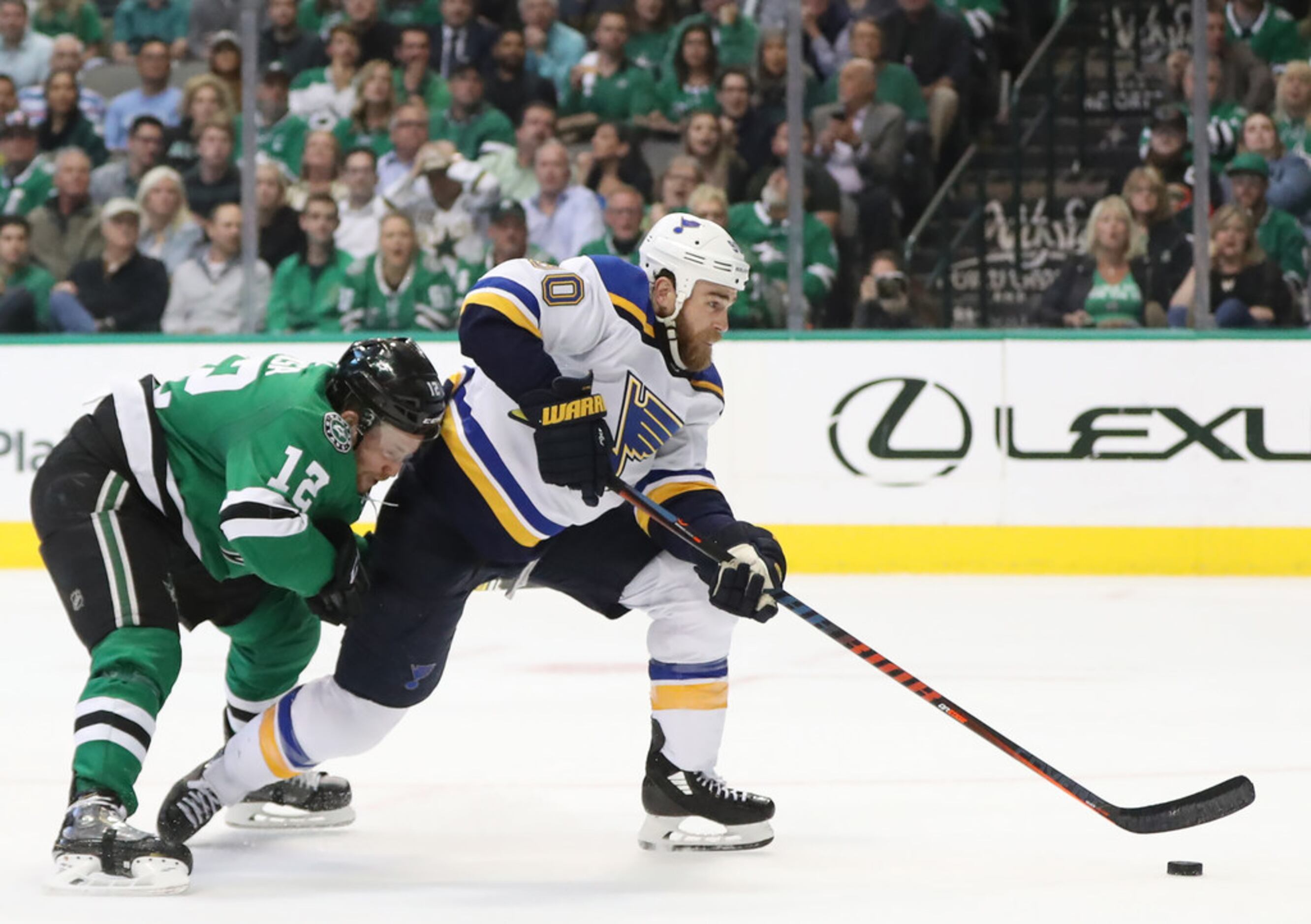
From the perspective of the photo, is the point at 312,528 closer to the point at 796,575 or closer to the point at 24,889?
the point at 24,889

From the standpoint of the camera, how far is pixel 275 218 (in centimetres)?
711

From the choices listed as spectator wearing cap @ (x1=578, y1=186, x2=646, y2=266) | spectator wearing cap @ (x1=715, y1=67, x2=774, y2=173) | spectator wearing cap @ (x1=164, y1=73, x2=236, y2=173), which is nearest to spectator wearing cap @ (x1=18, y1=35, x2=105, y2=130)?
spectator wearing cap @ (x1=164, y1=73, x2=236, y2=173)

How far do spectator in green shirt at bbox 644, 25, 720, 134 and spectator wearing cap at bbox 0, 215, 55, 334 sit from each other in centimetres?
250

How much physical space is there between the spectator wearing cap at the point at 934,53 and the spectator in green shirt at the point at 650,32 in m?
0.87

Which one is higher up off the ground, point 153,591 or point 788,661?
point 153,591

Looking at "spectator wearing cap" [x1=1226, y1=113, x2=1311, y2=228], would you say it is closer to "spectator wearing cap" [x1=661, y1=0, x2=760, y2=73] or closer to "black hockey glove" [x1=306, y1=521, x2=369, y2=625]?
"spectator wearing cap" [x1=661, y1=0, x2=760, y2=73]

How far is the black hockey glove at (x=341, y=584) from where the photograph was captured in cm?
287

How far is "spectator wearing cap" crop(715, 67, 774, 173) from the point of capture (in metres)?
6.92

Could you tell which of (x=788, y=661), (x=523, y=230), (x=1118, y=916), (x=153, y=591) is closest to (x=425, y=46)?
(x=523, y=230)

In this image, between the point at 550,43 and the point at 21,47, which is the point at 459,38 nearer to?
the point at 550,43

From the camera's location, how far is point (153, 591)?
2895 mm

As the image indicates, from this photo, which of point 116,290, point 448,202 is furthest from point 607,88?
point 116,290

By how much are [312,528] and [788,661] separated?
2.51 m

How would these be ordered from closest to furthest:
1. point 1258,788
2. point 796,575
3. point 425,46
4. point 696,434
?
1. point 696,434
2. point 1258,788
3. point 796,575
4. point 425,46
